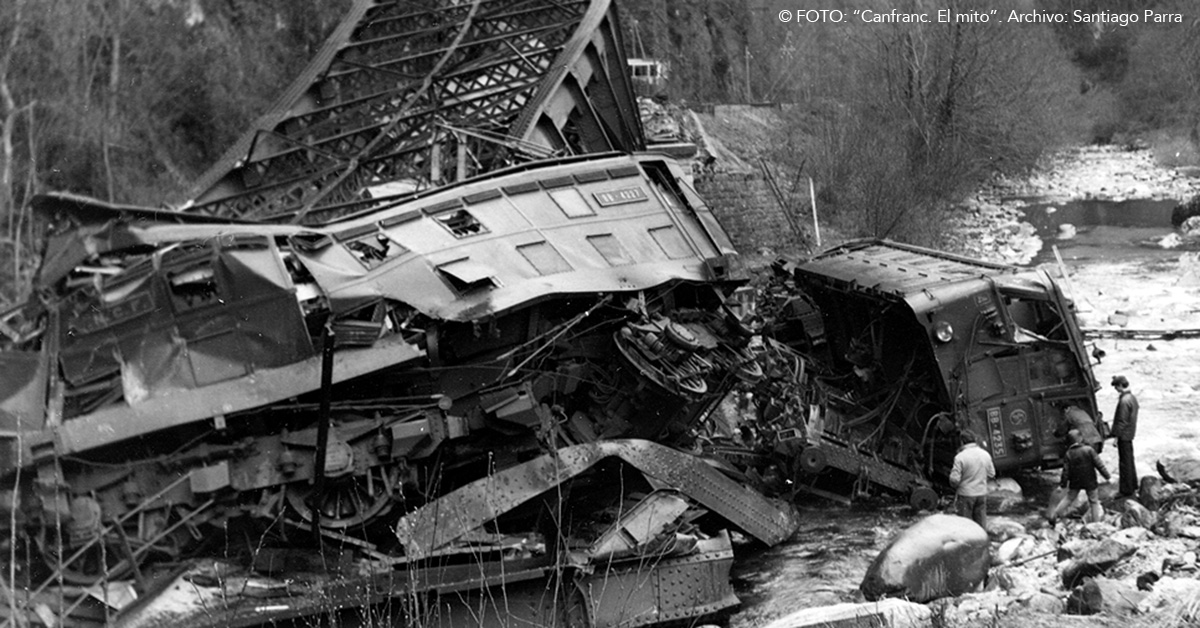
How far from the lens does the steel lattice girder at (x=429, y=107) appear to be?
16672mm

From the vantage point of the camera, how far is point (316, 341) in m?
9.57

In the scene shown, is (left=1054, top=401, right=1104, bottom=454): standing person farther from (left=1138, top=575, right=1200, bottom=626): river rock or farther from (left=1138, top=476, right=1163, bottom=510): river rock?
(left=1138, top=575, right=1200, bottom=626): river rock

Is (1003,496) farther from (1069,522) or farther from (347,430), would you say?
(347,430)

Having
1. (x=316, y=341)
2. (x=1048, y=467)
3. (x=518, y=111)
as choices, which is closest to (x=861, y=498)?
(x=1048, y=467)

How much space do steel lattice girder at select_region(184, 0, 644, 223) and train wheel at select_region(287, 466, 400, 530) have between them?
5424mm

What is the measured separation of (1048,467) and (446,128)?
8233 mm

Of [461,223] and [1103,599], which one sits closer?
[1103,599]

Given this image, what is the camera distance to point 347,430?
9.59 m

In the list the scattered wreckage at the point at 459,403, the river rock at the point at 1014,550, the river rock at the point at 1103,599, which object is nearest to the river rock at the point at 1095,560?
the river rock at the point at 1103,599

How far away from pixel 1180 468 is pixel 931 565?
3.94 metres

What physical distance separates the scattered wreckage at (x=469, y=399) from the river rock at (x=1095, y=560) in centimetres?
259

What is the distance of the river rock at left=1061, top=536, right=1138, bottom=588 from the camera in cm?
887

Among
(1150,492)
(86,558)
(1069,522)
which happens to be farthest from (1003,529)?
(86,558)

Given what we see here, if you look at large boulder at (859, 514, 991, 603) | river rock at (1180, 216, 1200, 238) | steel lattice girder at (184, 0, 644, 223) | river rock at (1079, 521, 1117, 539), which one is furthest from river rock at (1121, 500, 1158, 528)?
river rock at (1180, 216, 1200, 238)
